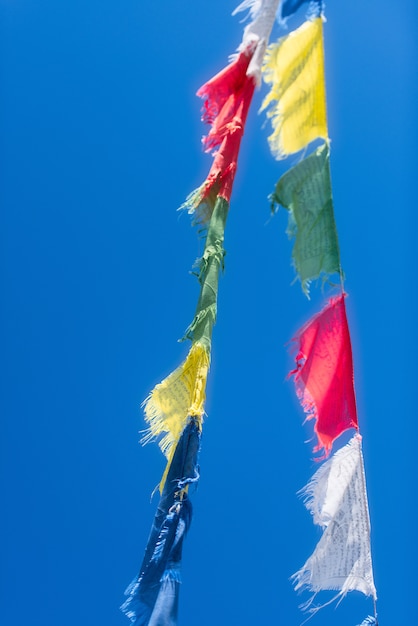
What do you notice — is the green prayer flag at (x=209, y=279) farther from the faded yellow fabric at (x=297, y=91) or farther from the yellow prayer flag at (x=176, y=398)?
the faded yellow fabric at (x=297, y=91)

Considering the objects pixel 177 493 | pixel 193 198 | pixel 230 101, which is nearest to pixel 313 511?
pixel 177 493

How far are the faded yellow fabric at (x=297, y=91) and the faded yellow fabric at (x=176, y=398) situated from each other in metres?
0.75

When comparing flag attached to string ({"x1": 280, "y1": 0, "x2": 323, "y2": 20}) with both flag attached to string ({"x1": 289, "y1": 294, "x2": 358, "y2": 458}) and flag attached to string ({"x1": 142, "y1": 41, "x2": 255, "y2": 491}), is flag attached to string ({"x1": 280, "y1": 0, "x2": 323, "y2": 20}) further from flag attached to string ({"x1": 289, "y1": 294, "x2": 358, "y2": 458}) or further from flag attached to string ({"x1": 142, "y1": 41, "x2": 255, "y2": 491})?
flag attached to string ({"x1": 289, "y1": 294, "x2": 358, "y2": 458})

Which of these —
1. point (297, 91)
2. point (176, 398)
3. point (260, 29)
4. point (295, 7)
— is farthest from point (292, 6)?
point (176, 398)

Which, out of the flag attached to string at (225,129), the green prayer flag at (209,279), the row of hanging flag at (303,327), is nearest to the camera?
the row of hanging flag at (303,327)

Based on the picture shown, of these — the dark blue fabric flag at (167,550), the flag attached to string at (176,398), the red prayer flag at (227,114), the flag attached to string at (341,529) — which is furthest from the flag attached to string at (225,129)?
the flag attached to string at (341,529)

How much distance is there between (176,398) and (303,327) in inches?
21.8

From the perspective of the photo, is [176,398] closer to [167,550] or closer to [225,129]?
[167,550]

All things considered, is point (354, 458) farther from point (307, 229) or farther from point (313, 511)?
point (307, 229)

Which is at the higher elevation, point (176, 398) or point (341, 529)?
point (176, 398)

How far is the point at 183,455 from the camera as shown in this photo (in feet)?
6.95

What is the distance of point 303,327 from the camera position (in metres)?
2.46

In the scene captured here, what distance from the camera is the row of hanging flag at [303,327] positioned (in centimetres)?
215

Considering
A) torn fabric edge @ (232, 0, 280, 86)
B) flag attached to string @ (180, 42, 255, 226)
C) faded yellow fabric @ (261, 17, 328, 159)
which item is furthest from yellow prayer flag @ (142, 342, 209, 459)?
torn fabric edge @ (232, 0, 280, 86)
